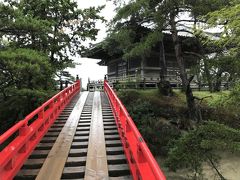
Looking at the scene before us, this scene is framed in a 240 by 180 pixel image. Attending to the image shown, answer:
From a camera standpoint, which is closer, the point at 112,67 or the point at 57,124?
the point at 57,124

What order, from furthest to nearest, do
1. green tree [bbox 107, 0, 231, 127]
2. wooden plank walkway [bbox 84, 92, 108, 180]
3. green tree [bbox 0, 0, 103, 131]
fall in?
1. green tree [bbox 107, 0, 231, 127]
2. green tree [bbox 0, 0, 103, 131]
3. wooden plank walkway [bbox 84, 92, 108, 180]

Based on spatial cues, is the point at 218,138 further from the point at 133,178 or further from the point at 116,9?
the point at 116,9

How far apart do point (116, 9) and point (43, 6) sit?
18.8 feet

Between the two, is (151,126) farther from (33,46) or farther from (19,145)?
(19,145)

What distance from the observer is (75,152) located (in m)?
7.15

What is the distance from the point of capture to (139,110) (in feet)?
56.8

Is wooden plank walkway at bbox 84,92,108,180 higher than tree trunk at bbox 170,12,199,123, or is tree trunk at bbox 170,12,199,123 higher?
tree trunk at bbox 170,12,199,123

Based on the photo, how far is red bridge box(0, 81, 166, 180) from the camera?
521 centimetres

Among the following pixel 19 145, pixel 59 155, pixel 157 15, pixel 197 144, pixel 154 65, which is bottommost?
pixel 197 144

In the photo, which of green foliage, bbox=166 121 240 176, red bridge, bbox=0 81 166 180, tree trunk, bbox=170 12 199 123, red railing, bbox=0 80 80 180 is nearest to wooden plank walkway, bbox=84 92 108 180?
red bridge, bbox=0 81 166 180

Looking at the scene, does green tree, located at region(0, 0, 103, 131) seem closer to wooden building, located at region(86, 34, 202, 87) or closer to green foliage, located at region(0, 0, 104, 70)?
green foliage, located at region(0, 0, 104, 70)

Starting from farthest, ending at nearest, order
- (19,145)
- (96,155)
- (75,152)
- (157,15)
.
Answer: (157,15)
(75,152)
(96,155)
(19,145)

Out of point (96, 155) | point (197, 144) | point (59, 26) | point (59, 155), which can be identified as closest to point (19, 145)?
point (59, 155)

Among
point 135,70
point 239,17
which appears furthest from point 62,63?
point 239,17
